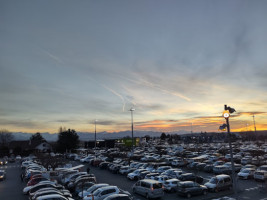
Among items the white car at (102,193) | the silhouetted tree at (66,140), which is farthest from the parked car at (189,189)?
the silhouetted tree at (66,140)

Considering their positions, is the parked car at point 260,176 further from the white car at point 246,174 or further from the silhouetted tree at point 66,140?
the silhouetted tree at point 66,140

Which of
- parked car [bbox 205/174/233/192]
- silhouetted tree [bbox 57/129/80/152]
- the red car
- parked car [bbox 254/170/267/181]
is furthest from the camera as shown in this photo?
silhouetted tree [bbox 57/129/80/152]

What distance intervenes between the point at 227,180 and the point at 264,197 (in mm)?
3879

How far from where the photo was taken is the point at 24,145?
290 feet

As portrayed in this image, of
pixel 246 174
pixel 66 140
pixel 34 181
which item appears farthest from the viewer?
pixel 66 140

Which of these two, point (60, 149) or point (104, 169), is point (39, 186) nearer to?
point (104, 169)

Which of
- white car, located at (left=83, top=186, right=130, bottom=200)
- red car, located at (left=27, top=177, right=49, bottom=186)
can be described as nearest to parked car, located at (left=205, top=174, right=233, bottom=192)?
white car, located at (left=83, top=186, right=130, bottom=200)

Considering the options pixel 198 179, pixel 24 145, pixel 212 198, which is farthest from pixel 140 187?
pixel 24 145

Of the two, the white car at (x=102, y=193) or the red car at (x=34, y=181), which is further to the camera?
the red car at (x=34, y=181)

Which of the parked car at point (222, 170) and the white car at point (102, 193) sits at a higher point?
the white car at point (102, 193)

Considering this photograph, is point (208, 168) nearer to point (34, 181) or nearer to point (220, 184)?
point (220, 184)

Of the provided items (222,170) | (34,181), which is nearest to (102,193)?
(34,181)

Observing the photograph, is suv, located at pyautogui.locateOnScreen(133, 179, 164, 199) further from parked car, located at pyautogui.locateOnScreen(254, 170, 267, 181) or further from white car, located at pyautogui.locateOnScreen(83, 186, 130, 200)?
parked car, located at pyautogui.locateOnScreen(254, 170, 267, 181)

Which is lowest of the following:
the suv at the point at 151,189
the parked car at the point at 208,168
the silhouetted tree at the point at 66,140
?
the parked car at the point at 208,168
